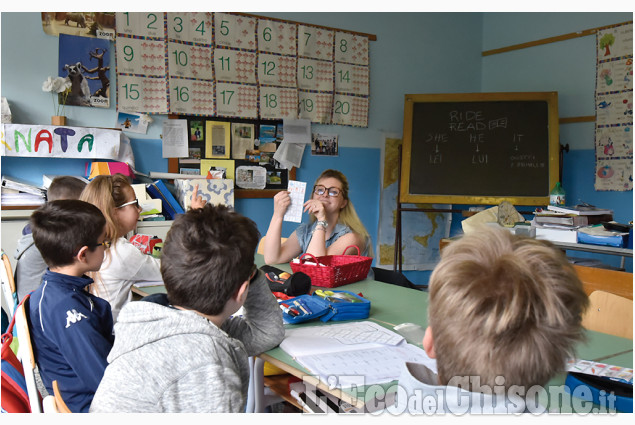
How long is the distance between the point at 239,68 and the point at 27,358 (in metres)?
3.40

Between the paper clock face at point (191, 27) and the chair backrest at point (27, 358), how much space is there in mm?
3156

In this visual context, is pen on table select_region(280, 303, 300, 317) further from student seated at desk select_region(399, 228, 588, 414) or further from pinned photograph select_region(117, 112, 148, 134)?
pinned photograph select_region(117, 112, 148, 134)

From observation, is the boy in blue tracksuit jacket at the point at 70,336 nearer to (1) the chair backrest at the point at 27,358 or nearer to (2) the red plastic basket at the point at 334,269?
(1) the chair backrest at the point at 27,358

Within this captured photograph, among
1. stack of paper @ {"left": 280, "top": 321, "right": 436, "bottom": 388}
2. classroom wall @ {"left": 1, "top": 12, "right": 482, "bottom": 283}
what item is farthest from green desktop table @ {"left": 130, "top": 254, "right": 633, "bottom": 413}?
classroom wall @ {"left": 1, "top": 12, "right": 482, "bottom": 283}

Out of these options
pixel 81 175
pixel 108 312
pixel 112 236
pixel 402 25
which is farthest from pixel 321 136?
pixel 108 312

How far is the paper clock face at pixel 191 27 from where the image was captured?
4.13 metres

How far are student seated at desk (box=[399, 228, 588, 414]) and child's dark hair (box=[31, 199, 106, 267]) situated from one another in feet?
4.03

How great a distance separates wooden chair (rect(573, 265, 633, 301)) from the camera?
8.11 ft

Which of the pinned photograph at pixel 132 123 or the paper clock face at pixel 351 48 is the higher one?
the paper clock face at pixel 351 48

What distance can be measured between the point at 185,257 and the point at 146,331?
0.18 m

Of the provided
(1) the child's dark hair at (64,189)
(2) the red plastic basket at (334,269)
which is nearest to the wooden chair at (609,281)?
(2) the red plastic basket at (334,269)

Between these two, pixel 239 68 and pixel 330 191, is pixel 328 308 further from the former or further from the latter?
pixel 239 68

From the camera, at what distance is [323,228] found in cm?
276

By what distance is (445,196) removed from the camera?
189 inches
